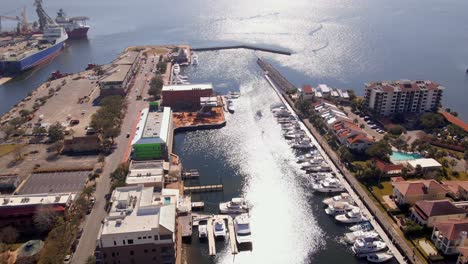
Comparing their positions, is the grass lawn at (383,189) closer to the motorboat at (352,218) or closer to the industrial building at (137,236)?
the motorboat at (352,218)

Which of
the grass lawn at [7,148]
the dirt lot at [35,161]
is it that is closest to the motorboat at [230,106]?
the dirt lot at [35,161]

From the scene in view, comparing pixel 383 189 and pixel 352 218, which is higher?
pixel 383 189

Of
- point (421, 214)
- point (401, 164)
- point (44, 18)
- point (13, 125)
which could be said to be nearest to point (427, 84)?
point (401, 164)

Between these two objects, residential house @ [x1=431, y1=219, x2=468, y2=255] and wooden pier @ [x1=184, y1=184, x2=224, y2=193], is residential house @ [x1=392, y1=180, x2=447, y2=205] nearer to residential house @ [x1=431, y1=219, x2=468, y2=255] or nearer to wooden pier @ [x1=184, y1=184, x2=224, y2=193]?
residential house @ [x1=431, y1=219, x2=468, y2=255]

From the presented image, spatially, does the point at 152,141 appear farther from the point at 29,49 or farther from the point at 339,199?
the point at 29,49

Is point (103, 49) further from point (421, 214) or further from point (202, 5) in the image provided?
point (421, 214)

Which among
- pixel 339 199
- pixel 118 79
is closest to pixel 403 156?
pixel 339 199
